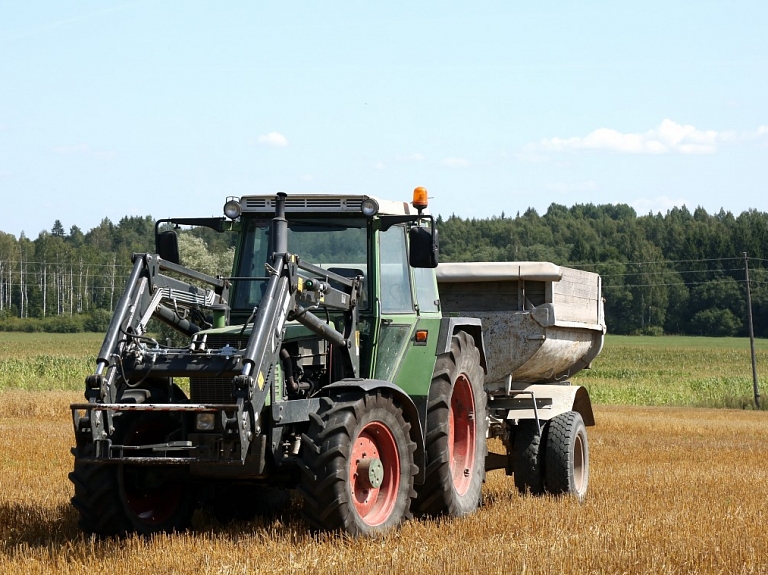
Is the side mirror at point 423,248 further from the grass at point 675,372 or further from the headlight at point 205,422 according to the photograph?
the grass at point 675,372

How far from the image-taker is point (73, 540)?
26.4 ft

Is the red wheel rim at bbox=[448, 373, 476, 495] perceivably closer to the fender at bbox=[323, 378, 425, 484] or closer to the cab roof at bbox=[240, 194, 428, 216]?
the fender at bbox=[323, 378, 425, 484]

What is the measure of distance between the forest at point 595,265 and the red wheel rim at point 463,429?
6742 centimetres

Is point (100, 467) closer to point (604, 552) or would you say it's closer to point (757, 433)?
point (604, 552)

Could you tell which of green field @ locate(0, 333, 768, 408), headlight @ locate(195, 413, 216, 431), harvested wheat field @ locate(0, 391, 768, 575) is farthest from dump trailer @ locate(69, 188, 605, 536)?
green field @ locate(0, 333, 768, 408)

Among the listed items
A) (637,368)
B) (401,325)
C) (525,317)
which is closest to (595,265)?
(637,368)

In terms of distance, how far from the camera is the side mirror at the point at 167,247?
29.2ft

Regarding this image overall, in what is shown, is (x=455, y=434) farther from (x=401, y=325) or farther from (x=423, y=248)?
(x=423, y=248)

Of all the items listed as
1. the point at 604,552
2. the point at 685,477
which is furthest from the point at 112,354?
the point at 685,477

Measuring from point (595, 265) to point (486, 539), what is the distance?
295 ft

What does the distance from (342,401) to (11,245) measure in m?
123

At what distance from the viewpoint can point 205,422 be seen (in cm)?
751

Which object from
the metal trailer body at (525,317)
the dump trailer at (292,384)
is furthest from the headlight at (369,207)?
the metal trailer body at (525,317)

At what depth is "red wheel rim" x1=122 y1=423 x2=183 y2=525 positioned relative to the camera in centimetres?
828
